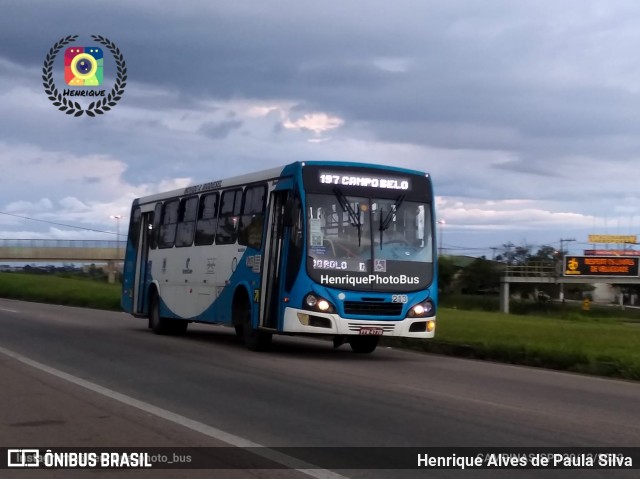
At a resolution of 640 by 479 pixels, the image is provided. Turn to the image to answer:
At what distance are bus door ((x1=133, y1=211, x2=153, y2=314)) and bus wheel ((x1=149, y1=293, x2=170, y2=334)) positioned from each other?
49cm

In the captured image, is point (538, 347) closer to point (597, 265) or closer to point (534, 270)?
point (597, 265)

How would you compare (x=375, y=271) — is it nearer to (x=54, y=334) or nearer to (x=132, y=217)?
(x=54, y=334)

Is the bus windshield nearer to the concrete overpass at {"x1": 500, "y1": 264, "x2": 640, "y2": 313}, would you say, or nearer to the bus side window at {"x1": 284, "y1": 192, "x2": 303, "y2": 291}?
the bus side window at {"x1": 284, "y1": 192, "x2": 303, "y2": 291}

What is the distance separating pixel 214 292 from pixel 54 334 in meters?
4.84

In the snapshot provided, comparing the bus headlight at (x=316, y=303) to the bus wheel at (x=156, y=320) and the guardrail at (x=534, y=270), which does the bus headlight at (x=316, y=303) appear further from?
the guardrail at (x=534, y=270)

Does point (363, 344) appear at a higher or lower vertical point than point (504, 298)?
lower

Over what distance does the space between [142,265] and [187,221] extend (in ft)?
12.3

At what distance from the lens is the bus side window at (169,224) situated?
2355 centimetres

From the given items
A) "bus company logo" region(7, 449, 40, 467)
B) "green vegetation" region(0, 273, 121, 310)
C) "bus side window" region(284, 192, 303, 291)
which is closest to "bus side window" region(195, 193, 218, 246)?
"bus side window" region(284, 192, 303, 291)

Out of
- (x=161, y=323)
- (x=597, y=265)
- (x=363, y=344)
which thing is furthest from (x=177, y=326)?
(x=597, y=265)

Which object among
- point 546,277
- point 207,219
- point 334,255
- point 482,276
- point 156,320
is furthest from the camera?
point 482,276

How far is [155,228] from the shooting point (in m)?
25.1

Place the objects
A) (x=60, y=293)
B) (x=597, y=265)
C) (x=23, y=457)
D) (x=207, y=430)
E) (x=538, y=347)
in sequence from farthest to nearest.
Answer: (x=597, y=265) → (x=60, y=293) → (x=538, y=347) → (x=207, y=430) → (x=23, y=457)

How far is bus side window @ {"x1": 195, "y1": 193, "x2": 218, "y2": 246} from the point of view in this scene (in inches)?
829
